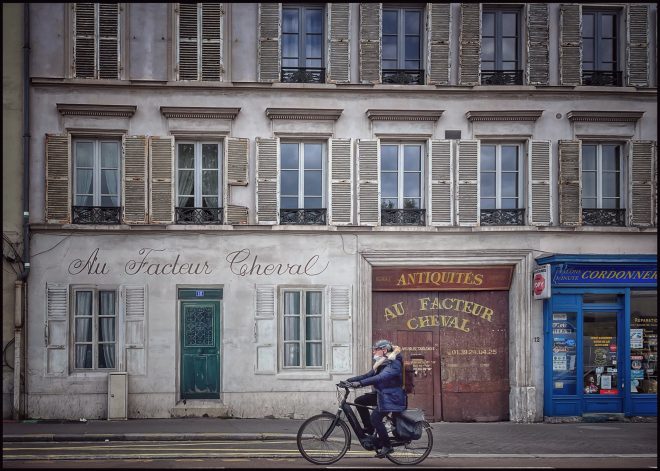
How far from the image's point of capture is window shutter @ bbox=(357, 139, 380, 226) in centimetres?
1644

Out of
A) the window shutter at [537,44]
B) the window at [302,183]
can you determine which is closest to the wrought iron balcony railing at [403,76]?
the window at [302,183]

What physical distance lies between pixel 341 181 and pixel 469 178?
2.70 meters

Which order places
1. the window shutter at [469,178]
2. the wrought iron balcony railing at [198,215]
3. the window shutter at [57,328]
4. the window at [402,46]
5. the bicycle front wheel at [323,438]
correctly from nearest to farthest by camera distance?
the bicycle front wheel at [323,438], the window shutter at [57,328], the wrought iron balcony railing at [198,215], the window shutter at [469,178], the window at [402,46]

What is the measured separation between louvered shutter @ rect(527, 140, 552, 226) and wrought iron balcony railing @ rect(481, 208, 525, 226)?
23 cm

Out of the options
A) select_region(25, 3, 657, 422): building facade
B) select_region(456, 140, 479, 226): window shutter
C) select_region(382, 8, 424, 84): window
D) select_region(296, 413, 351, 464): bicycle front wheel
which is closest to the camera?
select_region(296, 413, 351, 464): bicycle front wheel

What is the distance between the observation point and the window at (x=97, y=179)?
53.2 feet

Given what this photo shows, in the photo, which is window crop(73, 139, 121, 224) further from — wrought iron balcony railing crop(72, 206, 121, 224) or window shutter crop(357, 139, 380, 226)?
window shutter crop(357, 139, 380, 226)

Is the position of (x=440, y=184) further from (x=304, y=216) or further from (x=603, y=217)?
(x=603, y=217)

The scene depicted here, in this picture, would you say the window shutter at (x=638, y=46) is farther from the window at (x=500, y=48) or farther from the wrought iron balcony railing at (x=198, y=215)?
the wrought iron balcony railing at (x=198, y=215)

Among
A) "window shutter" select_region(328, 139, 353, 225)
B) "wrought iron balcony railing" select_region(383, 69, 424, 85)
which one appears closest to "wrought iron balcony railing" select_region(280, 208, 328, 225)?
"window shutter" select_region(328, 139, 353, 225)

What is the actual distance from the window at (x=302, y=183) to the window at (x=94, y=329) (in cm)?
402

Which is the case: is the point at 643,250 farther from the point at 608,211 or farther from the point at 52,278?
the point at 52,278

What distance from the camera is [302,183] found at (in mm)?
16656

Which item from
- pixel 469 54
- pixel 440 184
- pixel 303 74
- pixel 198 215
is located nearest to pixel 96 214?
pixel 198 215
